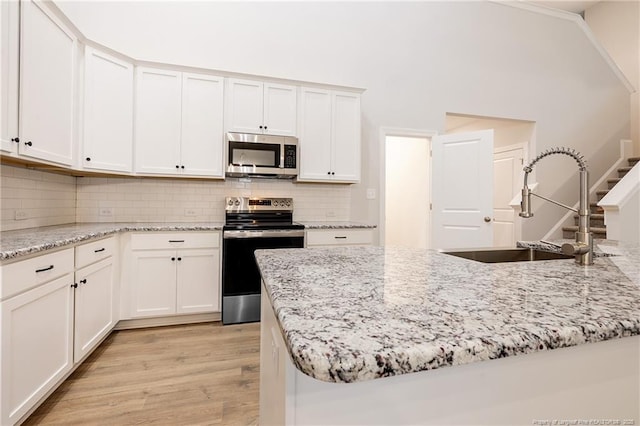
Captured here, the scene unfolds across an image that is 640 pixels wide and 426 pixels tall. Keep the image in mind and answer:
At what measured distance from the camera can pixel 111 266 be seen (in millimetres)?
2527

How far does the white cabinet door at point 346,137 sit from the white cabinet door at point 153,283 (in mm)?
1790

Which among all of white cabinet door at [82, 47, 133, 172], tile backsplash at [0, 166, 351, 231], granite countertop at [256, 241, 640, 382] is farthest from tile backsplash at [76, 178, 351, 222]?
granite countertop at [256, 241, 640, 382]

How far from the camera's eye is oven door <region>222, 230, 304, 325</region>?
2875mm

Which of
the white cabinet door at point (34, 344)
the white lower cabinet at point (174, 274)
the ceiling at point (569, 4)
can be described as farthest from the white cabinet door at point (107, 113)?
the ceiling at point (569, 4)

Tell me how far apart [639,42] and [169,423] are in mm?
7488

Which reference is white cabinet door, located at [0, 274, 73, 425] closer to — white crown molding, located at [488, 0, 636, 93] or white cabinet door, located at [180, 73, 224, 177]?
white cabinet door, located at [180, 73, 224, 177]

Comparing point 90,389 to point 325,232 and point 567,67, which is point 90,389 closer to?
point 325,232

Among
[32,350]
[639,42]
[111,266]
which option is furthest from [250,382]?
[639,42]

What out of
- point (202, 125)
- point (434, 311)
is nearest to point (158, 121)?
point (202, 125)

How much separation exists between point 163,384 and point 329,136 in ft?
8.40

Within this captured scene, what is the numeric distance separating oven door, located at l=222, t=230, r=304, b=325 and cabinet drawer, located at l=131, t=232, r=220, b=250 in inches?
5.3

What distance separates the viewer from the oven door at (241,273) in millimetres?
2875

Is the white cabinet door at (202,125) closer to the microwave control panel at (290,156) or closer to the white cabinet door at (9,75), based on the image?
the microwave control panel at (290,156)

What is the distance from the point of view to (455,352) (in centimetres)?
47
